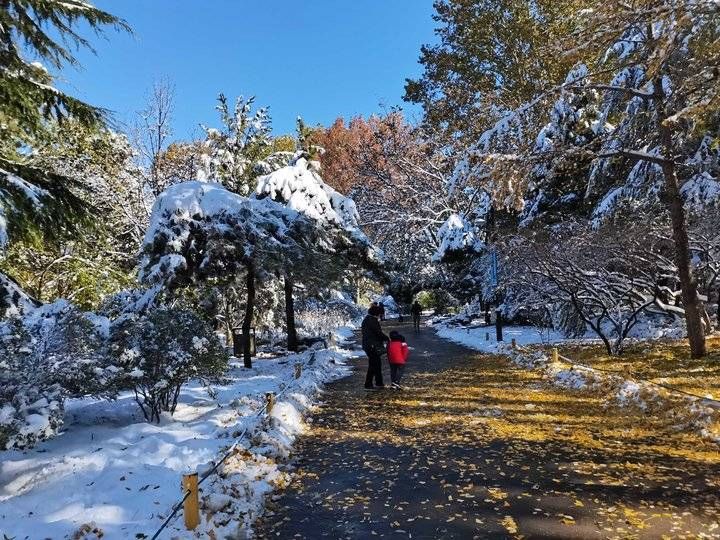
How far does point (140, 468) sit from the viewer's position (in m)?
6.47

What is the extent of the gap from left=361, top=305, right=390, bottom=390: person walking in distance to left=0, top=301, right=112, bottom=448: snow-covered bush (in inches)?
229

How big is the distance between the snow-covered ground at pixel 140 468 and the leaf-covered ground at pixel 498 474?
0.43m

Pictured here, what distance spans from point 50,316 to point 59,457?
2058 millimetres

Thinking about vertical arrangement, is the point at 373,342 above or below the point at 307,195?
below

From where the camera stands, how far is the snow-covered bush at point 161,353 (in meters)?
8.80

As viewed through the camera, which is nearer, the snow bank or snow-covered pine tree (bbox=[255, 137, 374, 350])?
the snow bank

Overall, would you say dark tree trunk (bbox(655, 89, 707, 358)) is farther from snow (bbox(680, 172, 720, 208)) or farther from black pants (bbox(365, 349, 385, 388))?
black pants (bbox(365, 349, 385, 388))

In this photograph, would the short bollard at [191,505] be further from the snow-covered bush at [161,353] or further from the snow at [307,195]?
the snow at [307,195]

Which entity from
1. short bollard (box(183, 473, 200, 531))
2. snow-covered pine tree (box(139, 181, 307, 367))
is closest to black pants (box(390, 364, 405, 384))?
snow-covered pine tree (box(139, 181, 307, 367))

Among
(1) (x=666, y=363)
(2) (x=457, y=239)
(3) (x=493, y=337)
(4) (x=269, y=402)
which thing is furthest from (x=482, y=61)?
(4) (x=269, y=402)

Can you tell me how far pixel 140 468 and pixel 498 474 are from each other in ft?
13.6

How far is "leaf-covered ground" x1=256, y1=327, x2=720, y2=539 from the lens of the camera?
16.6 feet

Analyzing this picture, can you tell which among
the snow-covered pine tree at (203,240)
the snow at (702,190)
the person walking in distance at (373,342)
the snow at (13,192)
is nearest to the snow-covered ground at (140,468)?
the person walking in distance at (373,342)

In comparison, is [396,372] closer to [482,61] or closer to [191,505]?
[191,505]
